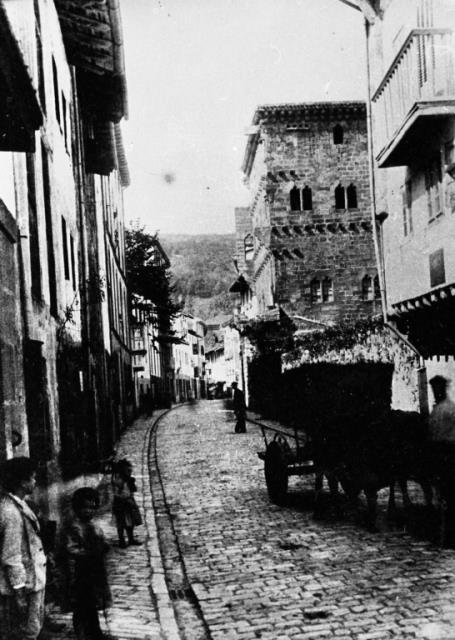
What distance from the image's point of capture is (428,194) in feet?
45.1

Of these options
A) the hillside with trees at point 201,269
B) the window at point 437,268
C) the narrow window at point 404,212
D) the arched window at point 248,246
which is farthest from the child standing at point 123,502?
the hillside with trees at point 201,269

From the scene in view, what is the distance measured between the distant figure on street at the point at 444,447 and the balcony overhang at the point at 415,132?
5.42 meters

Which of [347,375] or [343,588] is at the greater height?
[347,375]

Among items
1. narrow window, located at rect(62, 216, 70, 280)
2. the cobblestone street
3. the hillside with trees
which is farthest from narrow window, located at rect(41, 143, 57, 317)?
the hillside with trees

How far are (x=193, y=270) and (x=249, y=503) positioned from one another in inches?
3316

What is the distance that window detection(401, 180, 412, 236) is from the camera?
1491cm

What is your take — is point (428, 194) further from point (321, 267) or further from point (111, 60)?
point (321, 267)

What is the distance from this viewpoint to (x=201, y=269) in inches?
3684

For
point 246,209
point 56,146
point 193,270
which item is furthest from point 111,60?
point 193,270

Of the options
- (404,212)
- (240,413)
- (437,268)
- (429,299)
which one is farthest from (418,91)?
(240,413)

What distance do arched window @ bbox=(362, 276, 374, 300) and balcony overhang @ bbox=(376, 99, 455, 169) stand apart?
19.5 m

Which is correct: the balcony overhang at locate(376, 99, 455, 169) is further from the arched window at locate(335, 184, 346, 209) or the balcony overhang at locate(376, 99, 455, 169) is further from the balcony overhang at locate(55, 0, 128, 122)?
the arched window at locate(335, 184, 346, 209)

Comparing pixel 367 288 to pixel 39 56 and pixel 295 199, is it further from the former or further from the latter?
pixel 39 56

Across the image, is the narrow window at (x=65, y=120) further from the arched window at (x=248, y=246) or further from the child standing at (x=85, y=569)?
the arched window at (x=248, y=246)
